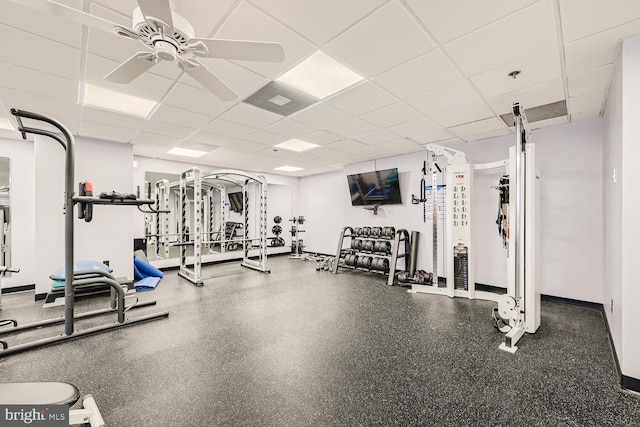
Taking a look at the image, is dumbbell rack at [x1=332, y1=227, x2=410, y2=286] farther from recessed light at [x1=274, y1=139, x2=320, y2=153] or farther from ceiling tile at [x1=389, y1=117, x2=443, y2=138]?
recessed light at [x1=274, y1=139, x2=320, y2=153]

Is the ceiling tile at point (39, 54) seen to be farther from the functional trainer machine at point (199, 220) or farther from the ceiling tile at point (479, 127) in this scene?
the ceiling tile at point (479, 127)

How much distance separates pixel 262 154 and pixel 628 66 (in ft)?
18.0

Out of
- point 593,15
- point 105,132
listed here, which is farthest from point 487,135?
point 105,132

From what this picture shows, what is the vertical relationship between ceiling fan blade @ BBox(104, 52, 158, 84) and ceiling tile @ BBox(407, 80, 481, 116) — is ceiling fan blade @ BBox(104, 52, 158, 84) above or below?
below

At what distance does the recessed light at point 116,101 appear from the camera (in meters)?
3.20

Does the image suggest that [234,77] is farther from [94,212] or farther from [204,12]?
[94,212]

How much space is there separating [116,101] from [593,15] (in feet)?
15.8

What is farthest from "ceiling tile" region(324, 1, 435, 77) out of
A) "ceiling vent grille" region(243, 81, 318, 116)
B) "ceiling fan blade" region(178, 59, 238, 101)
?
"ceiling fan blade" region(178, 59, 238, 101)

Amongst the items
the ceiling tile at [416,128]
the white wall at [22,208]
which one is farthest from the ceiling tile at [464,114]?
the white wall at [22,208]

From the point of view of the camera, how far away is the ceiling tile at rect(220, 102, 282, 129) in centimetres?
353

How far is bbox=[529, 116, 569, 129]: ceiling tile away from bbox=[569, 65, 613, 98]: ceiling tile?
0.90m

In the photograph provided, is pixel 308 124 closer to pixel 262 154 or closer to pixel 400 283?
pixel 262 154


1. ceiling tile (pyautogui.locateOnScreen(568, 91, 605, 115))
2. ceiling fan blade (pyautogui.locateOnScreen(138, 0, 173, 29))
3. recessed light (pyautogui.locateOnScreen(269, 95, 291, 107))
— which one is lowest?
ceiling fan blade (pyautogui.locateOnScreen(138, 0, 173, 29))

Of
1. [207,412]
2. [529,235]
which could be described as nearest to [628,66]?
[529,235]
